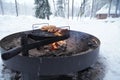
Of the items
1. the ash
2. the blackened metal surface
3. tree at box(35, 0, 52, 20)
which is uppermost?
tree at box(35, 0, 52, 20)

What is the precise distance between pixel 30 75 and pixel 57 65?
28.5 inches

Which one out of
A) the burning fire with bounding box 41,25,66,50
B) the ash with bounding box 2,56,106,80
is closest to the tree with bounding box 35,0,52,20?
the burning fire with bounding box 41,25,66,50

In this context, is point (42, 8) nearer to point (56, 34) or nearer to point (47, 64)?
point (56, 34)

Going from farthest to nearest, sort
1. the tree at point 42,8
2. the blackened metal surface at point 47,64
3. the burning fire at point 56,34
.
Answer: the tree at point 42,8 < the burning fire at point 56,34 < the blackened metal surface at point 47,64

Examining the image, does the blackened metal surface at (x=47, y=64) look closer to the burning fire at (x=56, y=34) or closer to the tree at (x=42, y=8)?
the burning fire at (x=56, y=34)

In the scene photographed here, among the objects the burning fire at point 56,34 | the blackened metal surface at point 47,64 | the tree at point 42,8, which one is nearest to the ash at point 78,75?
the burning fire at point 56,34

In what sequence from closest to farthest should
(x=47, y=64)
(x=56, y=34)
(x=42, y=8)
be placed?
(x=47, y=64) < (x=56, y=34) < (x=42, y=8)

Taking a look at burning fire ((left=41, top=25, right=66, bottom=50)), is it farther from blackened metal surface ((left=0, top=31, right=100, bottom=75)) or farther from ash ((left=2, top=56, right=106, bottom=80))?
blackened metal surface ((left=0, top=31, right=100, bottom=75))

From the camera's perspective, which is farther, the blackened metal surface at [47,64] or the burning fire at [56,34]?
the burning fire at [56,34]

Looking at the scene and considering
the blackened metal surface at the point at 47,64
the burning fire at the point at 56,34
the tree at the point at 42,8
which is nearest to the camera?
the blackened metal surface at the point at 47,64

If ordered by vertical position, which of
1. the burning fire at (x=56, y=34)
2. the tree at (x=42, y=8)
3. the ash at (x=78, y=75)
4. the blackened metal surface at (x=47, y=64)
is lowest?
the ash at (x=78, y=75)

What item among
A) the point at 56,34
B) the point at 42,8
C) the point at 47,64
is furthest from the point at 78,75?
the point at 42,8

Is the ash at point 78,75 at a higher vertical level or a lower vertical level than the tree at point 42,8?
lower

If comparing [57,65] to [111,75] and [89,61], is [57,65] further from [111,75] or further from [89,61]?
[111,75]
